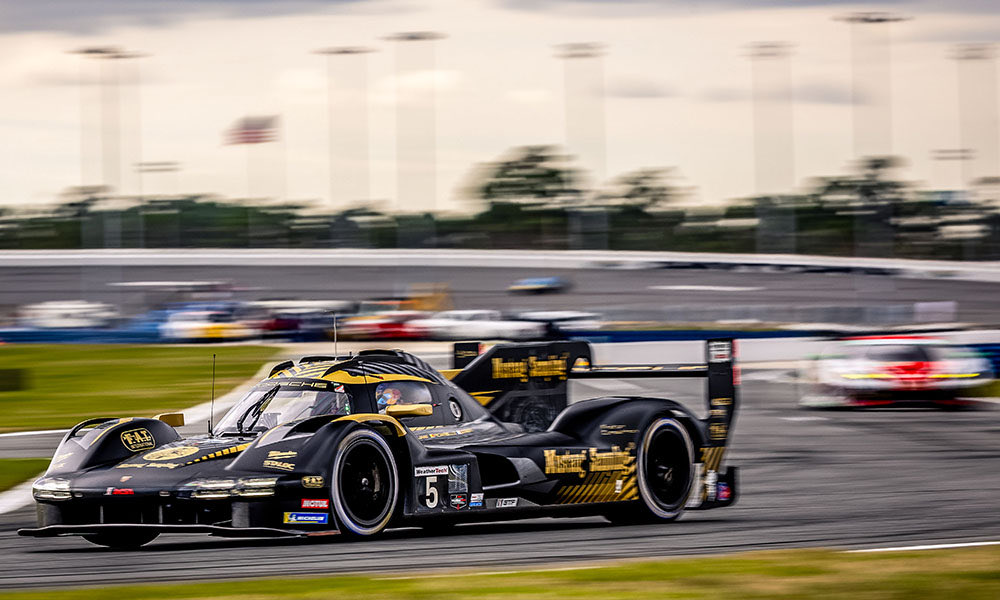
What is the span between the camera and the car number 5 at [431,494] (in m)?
9.21

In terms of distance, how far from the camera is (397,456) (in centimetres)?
916

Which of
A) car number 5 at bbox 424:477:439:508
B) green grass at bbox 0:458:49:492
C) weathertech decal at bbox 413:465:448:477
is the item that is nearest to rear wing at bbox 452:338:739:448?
weathertech decal at bbox 413:465:448:477

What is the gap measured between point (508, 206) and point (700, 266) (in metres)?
27.0

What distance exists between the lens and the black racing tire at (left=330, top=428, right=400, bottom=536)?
8734 mm

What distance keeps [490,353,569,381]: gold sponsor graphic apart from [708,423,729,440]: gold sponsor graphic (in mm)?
1294

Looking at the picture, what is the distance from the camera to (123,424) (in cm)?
959

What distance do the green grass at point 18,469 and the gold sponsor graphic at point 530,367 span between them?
5031mm

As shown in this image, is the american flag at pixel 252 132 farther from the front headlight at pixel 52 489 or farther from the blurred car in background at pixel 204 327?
the front headlight at pixel 52 489

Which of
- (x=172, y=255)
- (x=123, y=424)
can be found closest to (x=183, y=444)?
A: (x=123, y=424)

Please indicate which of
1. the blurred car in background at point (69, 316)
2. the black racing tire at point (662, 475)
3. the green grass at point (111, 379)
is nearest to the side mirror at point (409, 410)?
the black racing tire at point (662, 475)

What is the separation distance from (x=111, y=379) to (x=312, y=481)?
24023mm

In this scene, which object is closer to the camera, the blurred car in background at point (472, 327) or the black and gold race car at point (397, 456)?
the black and gold race car at point (397, 456)

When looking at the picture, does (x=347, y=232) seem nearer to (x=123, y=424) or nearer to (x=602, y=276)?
(x=602, y=276)

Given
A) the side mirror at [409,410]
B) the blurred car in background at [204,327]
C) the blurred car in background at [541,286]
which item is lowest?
the side mirror at [409,410]
